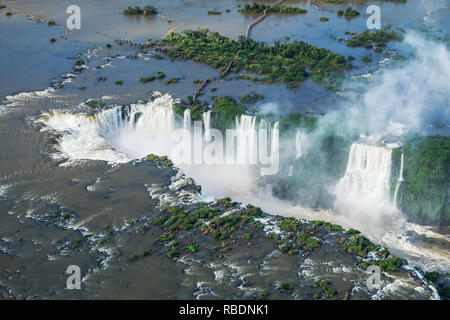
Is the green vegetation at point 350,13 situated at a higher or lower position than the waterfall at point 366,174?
higher

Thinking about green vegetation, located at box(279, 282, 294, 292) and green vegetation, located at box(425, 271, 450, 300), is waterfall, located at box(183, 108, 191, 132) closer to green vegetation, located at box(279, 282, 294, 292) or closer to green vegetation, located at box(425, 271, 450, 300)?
green vegetation, located at box(279, 282, 294, 292)

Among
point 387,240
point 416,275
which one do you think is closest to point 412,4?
point 387,240

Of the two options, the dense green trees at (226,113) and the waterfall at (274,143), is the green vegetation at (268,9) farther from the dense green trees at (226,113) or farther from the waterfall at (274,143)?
the waterfall at (274,143)

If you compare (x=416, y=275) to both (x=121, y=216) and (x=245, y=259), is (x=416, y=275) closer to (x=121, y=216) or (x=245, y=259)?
(x=245, y=259)

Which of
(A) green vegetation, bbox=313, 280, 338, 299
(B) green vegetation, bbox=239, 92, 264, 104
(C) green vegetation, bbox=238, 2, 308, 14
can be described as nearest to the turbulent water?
(B) green vegetation, bbox=239, 92, 264, 104

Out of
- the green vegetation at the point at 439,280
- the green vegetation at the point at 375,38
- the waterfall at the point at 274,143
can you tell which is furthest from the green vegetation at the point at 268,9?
the green vegetation at the point at 439,280

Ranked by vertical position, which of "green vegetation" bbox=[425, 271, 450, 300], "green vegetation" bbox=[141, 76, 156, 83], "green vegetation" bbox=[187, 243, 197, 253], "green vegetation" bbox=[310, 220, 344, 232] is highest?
"green vegetation" bbox=[141, 76, 156, 83]
